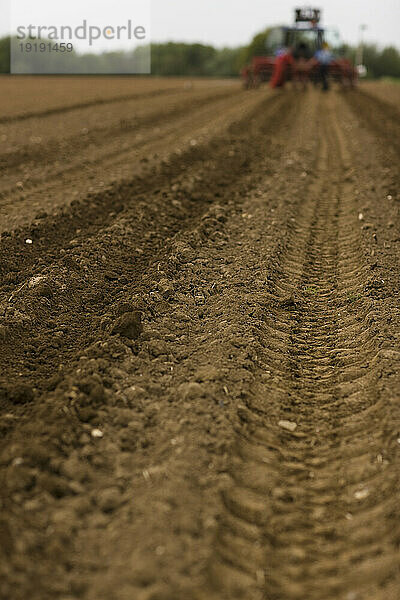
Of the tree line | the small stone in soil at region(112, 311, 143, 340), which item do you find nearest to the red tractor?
the small stone in soil at region(112, 311, 143, 340)

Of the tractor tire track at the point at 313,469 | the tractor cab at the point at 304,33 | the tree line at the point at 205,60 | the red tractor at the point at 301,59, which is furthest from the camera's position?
the tree line at the point at 205,60

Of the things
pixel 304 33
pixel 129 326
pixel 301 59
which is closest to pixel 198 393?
pixel 129 326

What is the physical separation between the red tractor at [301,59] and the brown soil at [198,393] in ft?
63.1

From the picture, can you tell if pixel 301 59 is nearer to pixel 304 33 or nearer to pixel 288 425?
pixel 304 33

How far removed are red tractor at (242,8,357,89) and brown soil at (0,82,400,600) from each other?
63.1ft

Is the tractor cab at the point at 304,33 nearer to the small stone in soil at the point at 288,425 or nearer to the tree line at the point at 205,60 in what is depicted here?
the small stone in soil at the point at 288,425

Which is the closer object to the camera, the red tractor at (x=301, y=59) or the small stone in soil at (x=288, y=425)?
the small stone in soil at (x=288, y=425)

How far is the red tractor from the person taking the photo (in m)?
25.4

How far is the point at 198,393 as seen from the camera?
3584mm

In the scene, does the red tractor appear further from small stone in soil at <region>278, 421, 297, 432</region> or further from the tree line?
the tree line

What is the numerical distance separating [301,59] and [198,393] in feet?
84.7

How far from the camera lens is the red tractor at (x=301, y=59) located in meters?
25.4

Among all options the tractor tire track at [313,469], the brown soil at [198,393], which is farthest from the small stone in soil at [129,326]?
the tractor tire track at [313,469]

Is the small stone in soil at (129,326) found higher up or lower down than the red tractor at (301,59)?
lower down
